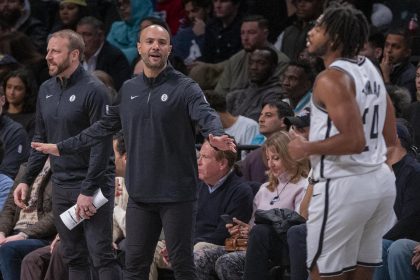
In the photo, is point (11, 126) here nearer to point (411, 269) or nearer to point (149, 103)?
point (149, 103)

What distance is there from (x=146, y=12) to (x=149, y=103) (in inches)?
221

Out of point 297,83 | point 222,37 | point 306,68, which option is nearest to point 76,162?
point 297,83

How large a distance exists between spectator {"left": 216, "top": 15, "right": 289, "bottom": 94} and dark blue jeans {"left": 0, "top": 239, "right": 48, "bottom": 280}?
3.32m

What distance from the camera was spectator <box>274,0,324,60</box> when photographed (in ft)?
33.0

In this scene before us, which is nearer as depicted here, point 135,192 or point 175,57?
point 135,192

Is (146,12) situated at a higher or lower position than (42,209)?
higher

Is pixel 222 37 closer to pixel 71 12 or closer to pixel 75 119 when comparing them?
pixel 71 12

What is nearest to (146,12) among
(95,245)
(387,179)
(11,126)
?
(11,126)

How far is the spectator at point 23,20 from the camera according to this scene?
11.6 metres

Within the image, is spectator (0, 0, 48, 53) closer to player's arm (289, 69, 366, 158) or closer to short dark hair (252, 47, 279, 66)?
short dark hair (252, 47, 279, 66)

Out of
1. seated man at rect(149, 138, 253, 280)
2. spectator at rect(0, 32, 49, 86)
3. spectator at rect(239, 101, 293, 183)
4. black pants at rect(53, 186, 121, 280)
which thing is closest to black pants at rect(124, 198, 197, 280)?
black pants at rect(53, 186, 121, 280)

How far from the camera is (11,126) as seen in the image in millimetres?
8523

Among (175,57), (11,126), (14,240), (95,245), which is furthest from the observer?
(175,57)

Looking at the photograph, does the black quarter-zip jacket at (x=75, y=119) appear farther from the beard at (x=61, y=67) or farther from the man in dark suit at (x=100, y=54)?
the man in dark suit at (x=100, y=54)
